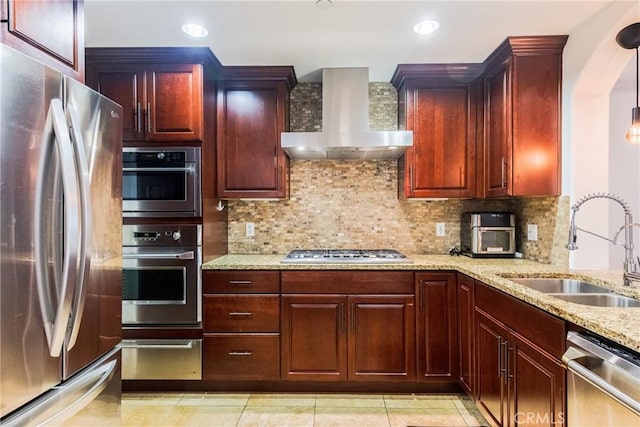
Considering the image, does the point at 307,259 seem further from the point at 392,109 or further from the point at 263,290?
the point at 392,109

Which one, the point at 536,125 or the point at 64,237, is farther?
the point at 536,125

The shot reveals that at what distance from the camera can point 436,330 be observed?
2.38 meters

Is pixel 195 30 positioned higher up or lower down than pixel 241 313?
higher up

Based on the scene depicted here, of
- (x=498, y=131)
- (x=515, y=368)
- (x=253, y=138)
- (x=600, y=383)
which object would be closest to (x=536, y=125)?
(x=498, y=131)

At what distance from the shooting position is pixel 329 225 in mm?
3029

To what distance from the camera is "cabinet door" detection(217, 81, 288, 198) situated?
2.72 meters

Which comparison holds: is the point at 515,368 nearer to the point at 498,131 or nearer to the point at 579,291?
the point at 579,291

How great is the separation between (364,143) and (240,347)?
163 centimetres

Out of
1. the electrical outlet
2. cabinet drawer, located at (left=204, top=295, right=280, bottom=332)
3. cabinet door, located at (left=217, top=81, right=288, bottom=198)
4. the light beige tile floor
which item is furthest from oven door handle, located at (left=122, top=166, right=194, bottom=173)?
the light beige tile floor

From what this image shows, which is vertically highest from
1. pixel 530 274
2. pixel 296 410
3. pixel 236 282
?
pixel 530 274

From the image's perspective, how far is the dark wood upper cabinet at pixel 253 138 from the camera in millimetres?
2723

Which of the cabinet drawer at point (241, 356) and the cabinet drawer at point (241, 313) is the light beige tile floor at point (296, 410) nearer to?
the cabinet drawer at point (241, 356)

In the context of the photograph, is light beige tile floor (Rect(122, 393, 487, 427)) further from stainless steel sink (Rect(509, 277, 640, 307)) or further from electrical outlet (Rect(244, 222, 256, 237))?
electrical outlet (Rect(244, 222, 256, 237))

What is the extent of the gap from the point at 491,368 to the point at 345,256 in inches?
45.4
